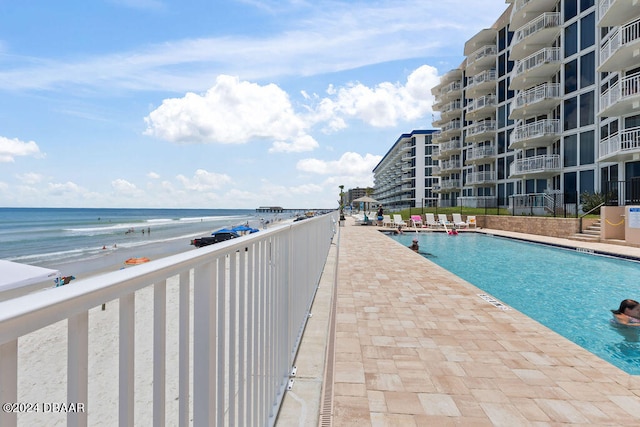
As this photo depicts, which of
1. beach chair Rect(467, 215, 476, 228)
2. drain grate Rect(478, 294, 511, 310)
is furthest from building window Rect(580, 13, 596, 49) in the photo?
drain grate Rect(478, 294, 511, 310)

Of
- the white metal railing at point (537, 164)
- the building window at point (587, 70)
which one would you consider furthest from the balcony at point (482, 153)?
the building window at point (587, 70)

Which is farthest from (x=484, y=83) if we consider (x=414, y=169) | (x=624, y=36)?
(x=414, y=169)

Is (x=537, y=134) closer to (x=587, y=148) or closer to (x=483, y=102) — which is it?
(x=587, y=148)

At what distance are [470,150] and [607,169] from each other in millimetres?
17464

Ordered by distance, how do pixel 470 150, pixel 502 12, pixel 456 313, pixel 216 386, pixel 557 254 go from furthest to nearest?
pixel 470 150 < pixel 502 12 < pixel 557 254 < pixel 456 313 < pixel 216 386

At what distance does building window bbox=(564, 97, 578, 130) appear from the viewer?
23.5 m

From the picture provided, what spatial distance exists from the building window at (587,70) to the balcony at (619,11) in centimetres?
395

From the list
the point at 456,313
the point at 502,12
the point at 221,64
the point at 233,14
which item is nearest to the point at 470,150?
the point at 502,12

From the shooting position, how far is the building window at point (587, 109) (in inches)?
870

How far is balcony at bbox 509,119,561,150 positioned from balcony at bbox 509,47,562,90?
339cm

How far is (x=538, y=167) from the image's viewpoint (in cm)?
2541

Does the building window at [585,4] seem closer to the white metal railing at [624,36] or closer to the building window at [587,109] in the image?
the building window at [587,109]

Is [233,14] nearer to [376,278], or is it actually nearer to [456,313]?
[376,278]

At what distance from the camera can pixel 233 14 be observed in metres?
9.80
